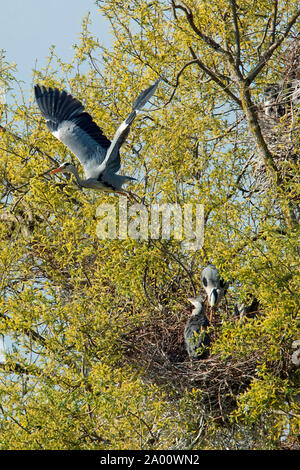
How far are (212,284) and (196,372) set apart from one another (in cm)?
114

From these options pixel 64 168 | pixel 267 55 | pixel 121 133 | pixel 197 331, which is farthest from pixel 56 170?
pixel 267 55

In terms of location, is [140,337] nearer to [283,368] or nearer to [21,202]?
[283,368]

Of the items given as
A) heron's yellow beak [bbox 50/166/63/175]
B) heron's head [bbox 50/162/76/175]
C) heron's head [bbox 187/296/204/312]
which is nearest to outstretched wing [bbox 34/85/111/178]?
heron's head [bbox 50/162/76/175]

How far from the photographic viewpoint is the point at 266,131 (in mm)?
12070

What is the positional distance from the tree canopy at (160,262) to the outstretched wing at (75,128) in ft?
1.32

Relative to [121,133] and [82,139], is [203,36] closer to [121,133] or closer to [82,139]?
[121,133]

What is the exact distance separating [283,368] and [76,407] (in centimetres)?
224

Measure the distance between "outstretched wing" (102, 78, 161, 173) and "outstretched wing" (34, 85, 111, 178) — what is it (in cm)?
26

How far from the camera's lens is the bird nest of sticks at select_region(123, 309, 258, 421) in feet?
31.5

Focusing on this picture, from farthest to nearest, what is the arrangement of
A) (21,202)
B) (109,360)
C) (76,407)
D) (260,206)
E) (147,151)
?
(21,202) < (147,151) < (260,206) < (109,360) < (76,407)

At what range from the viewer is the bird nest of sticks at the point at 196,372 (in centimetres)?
961

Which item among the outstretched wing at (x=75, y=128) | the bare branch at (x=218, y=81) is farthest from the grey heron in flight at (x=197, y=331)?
the bare branch at (x=218, y=81)

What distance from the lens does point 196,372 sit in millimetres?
9727

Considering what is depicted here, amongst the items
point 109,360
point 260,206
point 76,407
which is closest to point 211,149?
point 260,206
